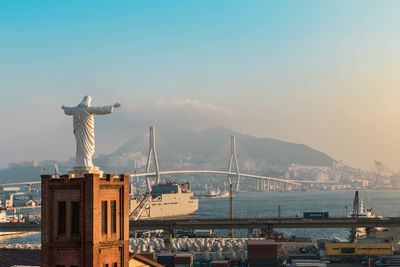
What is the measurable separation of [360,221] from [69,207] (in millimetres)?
90475

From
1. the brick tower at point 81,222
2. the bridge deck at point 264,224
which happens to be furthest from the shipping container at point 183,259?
the brick tower at point 81,222

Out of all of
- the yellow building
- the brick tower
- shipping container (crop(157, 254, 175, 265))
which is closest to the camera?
the brick tower

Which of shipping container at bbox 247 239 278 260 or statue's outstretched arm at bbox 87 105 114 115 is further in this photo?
shipping container at bbox 247 239 278 260

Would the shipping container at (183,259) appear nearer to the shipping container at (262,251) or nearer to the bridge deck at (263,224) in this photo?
the shipping container at (262,251)

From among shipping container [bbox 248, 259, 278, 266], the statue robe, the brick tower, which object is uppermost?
the statue robe

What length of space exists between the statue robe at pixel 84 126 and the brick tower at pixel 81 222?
135cm

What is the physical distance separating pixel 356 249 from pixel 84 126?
220 ft

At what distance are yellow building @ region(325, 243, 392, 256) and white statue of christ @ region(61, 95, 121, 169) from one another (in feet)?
211

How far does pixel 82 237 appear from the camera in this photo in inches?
857

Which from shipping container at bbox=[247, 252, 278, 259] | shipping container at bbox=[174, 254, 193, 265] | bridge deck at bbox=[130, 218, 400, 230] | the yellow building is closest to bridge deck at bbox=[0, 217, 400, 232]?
bridge deck at bbox=[130, 218, 400, 230]

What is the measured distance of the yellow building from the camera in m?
82.2

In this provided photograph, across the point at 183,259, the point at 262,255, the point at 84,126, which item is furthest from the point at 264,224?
the point at 84,126

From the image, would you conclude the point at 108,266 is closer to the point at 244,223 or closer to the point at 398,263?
the point at 398,263

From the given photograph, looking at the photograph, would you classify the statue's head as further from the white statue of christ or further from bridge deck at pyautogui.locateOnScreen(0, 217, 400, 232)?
bridge deck at pyautogui.locateOnScreen(0, 217, 400, 232)
